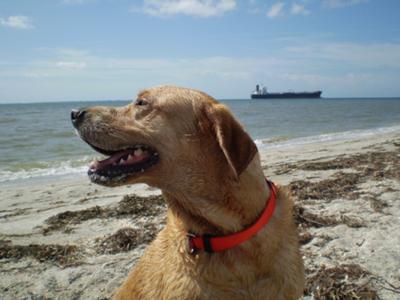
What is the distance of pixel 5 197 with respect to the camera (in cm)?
945

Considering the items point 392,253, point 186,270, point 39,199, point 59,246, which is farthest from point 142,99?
point 39,199

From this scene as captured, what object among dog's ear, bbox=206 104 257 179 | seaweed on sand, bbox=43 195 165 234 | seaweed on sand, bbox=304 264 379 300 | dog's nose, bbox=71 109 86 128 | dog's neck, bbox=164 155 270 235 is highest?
dog's nose, bbox=71 109 86 128

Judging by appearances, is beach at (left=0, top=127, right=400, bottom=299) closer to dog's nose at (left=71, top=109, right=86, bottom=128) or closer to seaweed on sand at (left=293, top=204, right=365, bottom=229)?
seaweed on sand at (left=293, top=204, right=365, bottom=229)

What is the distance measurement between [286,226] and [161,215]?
12.0 ft

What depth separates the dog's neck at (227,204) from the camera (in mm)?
3033

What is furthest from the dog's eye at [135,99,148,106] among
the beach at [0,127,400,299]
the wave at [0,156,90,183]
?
the wave at [0,156,90,183]

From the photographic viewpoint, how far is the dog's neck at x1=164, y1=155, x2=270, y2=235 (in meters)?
3.03

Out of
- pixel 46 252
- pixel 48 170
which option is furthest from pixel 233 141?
pixel 48 170

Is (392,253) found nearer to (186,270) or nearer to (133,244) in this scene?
(186,270)

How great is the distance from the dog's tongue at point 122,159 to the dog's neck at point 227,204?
0.46 meters

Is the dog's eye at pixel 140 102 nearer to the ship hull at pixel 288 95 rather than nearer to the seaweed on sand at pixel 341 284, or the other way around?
the seaweed on sand at pixel 341 284

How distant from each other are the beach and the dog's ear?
6.20ft

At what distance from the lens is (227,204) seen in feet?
9.93

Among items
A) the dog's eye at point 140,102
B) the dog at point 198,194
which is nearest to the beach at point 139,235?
the dog at point 198,194
